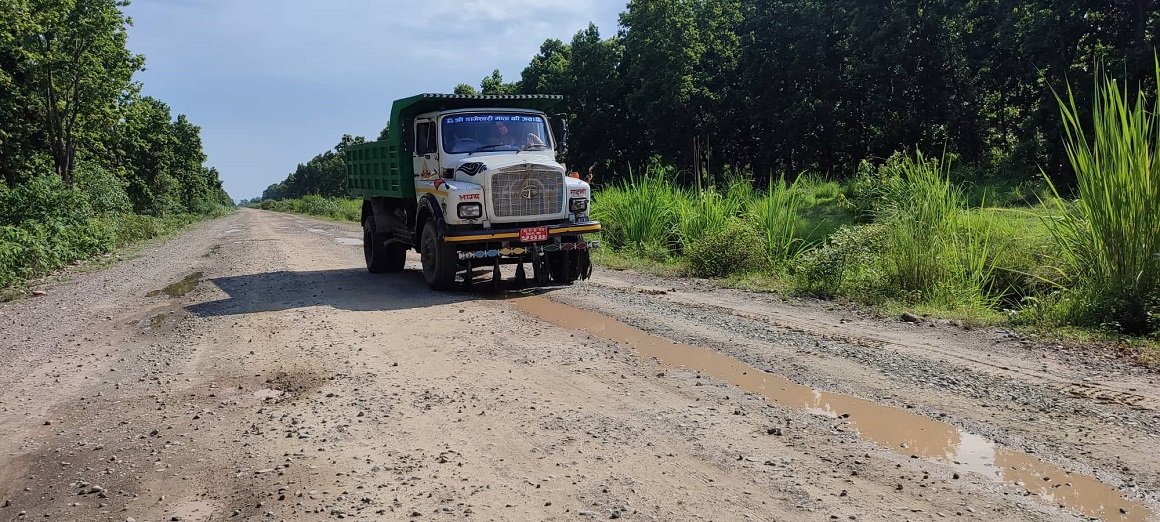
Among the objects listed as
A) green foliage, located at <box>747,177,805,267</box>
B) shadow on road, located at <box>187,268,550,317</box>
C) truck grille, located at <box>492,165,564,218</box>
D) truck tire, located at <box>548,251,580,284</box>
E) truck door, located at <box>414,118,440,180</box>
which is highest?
truck door, located at <box>414,118,440,180</box>

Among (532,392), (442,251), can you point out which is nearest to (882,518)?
(532,392)

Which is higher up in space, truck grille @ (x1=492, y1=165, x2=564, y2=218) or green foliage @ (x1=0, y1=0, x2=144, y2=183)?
green foliage @ (x1=0, y1=0, x2=144, y2=183)

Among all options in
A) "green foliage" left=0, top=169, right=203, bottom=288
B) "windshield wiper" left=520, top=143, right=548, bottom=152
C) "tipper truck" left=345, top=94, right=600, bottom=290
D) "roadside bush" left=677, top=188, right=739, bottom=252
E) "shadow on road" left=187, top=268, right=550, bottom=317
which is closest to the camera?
"shadow on road" left=187, top=268, right=550, bottom=317

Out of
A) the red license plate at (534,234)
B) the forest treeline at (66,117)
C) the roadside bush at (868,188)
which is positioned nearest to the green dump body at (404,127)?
the red license plate at (534,234)

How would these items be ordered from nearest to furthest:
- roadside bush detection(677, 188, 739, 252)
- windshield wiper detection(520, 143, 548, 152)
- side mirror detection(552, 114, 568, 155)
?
windshield wiper detection(520, 143, 548, 152) → side mirror detection(552, 114, 568, 155) → roadside bush detection(677, 188, 739, 252)

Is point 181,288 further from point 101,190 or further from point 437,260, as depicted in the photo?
point 101,190

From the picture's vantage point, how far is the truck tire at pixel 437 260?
1046 cm

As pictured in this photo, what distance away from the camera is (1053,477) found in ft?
12.8

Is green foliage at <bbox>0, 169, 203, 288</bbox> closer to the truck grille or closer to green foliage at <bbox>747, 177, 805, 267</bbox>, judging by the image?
the truck grille

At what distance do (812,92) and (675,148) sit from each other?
8197 millimetres

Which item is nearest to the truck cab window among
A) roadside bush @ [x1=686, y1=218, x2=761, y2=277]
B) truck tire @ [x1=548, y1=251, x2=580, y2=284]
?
truck tire @ [x1=548, y1=251, x2=580, y2=284]

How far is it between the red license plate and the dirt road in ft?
6.41

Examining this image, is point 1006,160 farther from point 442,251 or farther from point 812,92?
point 442,251

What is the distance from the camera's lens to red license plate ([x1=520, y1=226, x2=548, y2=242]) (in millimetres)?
10523
